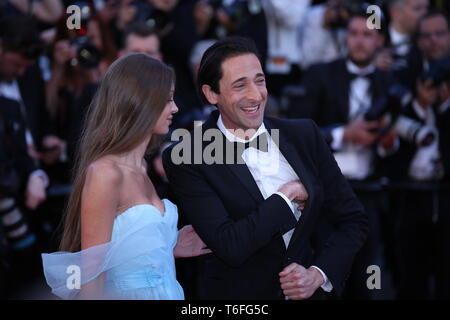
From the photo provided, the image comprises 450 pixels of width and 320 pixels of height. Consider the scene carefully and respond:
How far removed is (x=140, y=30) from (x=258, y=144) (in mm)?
2286

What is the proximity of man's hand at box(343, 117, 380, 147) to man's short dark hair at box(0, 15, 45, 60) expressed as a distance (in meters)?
2.00

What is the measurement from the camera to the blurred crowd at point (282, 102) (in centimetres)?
488

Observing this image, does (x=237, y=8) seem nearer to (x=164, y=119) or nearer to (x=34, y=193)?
(x=34, y=193)

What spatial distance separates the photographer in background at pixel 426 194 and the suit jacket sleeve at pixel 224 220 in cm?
271

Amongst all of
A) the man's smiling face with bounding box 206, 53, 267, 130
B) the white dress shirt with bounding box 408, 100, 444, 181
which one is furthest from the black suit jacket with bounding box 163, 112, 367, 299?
the white dress shirt with bounding box 408, 100, 444, 181

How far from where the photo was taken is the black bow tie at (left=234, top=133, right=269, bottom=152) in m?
3.19

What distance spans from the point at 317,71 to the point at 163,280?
2558 mm

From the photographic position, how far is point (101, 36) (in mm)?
5715

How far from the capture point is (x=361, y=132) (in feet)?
16.4

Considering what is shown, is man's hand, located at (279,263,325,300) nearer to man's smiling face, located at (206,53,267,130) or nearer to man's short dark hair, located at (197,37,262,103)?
man's smiling face, located at (206,53,267,130)

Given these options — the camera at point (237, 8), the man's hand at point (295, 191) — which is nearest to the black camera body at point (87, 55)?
the camera at point (237, 8)

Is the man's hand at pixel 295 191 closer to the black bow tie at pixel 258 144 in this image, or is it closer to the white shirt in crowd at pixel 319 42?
the black bow tie at pixel 258 144

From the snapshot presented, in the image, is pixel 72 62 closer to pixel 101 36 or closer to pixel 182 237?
pixel 101 36
